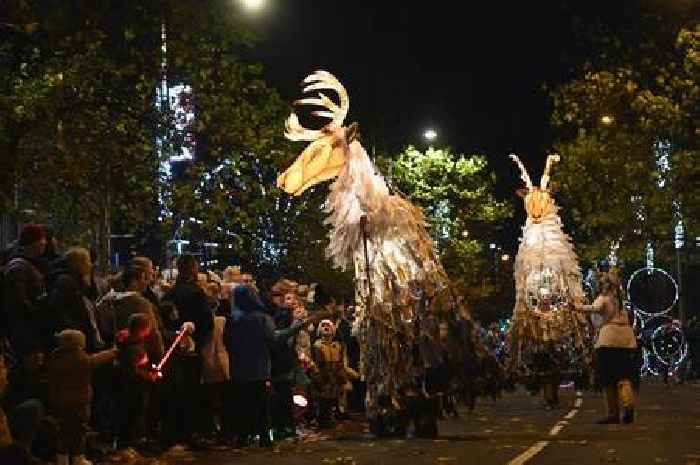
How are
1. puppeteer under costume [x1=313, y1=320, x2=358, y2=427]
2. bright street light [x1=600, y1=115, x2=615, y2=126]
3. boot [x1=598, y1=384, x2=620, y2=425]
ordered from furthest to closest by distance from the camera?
bright street light [x1=600, y1=115, x2=615, y2=126], puppeteer under costume [x1=313, y1=320, x2=358, y2=427], boot [x1=598, y1=384, x2=620, y2=425]

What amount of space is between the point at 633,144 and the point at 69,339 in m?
28.0

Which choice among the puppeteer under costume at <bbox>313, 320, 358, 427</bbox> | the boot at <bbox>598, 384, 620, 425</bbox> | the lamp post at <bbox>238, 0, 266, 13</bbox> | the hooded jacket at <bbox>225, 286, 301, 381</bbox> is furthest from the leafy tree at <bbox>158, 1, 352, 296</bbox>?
the hooded jacket at <bbox>225, 286, 301, 381</bbox>

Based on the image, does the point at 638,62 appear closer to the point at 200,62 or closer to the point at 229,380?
the point at 200,62

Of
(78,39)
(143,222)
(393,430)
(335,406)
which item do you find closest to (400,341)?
(393,430)

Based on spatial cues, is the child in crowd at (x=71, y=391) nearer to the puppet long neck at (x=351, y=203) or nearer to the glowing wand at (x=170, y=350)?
the glowing wand at (x=170, y=350)

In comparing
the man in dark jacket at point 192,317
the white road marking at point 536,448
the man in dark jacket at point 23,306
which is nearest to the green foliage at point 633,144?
the white road marking at point 536,448

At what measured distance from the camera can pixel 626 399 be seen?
2047 centimetres

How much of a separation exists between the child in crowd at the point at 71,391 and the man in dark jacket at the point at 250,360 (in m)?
3.77

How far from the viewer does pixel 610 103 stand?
37031 millimetres

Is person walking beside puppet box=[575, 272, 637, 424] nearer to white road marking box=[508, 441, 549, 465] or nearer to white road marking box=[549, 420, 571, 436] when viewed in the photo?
white road marking box=[549, 420, 571, 436]

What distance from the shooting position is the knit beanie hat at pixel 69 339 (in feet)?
43.5

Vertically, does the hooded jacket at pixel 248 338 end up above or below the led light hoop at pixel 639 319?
below

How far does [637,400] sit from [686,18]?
11.8 meters

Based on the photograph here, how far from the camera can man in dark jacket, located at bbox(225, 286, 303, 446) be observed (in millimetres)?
16984
